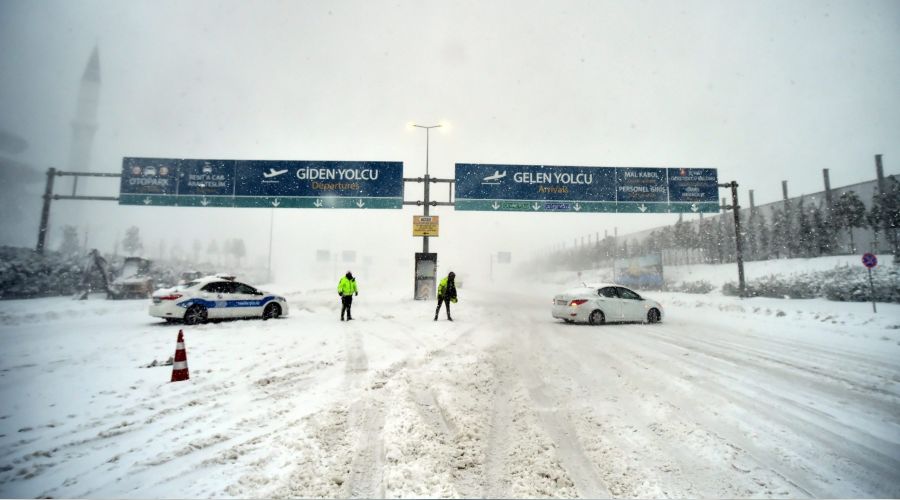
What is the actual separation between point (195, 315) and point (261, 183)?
1019 cm

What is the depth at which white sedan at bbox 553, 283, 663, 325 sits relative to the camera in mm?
11297

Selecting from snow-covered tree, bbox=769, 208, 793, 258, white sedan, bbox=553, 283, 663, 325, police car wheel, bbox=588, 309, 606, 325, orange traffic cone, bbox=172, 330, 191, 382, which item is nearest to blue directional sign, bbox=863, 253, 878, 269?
white sedan, bbox=553, 283, 663, 325

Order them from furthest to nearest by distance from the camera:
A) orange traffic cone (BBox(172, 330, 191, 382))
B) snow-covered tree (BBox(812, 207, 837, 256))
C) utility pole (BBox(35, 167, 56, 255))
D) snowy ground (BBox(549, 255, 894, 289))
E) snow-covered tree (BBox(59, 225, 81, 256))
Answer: snow-covered tree (BBox(59, 225, 81, 256)) → snow-covered tree (BBox(812, 207, 837, 256)) → snowy ground (BBox(549, 255, 894, 289)) → utility pole (BBox(35, 167, 56, 255)) → orange traffic cone (BBox(172, 330, 191, 382))

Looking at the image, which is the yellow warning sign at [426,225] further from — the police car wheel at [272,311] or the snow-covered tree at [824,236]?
the snow-covered tree at [824,236]

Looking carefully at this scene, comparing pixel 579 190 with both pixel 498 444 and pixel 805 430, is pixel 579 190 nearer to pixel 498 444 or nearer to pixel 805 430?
pixel 805 430

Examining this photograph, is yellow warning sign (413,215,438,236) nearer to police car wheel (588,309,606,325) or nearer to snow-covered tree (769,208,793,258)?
police car wheel (588,309,606,325)

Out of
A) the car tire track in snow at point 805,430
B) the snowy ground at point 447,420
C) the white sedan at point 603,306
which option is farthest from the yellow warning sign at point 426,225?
the car tire track in snow at point 805,430

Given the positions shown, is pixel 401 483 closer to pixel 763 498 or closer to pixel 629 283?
pixel 763 498

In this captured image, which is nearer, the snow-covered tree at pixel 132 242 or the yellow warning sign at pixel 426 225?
the yellow warning sign at pixel 426 225

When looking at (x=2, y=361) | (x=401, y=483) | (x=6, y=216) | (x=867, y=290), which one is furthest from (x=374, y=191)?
(x=6, y=216)

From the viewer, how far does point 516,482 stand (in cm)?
255

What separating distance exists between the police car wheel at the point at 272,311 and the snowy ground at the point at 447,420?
4.40m

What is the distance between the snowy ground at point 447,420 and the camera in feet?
8.41

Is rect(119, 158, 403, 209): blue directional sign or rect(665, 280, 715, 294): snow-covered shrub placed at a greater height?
rect(119, 158, 403, 209): blue directional sign
